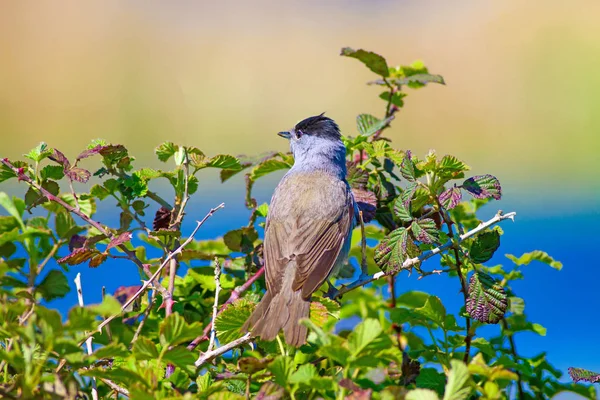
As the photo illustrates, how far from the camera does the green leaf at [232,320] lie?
5.24ft

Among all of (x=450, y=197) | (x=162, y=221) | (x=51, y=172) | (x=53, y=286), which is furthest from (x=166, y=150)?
(x=450, y=197)

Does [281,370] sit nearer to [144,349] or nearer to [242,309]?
[144,349]

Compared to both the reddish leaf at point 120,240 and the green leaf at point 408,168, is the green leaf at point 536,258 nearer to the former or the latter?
the green leaf at point 408,168

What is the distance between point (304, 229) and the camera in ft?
8.17

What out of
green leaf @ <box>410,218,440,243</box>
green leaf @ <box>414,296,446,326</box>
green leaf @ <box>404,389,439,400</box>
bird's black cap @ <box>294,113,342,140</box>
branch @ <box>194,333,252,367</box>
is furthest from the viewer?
bird's black cap @ <box>294,113,342,140</box>

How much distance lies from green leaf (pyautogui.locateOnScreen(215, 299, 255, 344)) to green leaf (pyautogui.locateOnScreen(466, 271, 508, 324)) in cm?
54

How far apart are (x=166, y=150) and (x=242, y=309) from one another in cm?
65

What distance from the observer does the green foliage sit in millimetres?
1166

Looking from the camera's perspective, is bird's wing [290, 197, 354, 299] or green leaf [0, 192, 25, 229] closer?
green leaf [0, 192, 25, 229]

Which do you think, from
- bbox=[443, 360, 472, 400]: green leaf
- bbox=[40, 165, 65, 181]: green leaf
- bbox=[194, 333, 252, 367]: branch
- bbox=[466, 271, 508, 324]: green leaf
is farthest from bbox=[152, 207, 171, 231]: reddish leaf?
bbox=[443, 360, 472, 400]: green leaf

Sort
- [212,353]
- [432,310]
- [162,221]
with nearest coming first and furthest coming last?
1. [212,353]
2. [432,310]
3. [162,221]

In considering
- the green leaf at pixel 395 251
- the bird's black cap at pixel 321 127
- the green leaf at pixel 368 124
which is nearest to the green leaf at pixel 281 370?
the green leaf at pixel 395 251

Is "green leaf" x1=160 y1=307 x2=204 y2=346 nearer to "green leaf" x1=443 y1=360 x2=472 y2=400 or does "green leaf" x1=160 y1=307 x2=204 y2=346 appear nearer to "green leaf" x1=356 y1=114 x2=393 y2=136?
"green leaf" x1=443 y1=360 x2=472 y2=400

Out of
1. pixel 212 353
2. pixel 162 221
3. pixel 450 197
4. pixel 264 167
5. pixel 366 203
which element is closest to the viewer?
pixel 212 353
